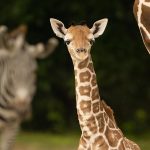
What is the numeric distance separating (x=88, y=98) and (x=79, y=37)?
1.39 ft

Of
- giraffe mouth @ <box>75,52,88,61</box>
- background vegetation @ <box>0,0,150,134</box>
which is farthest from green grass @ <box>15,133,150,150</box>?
giraffe mouth @ <box>75,52,88,61</box>

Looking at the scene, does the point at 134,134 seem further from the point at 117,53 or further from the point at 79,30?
the point at 79,30

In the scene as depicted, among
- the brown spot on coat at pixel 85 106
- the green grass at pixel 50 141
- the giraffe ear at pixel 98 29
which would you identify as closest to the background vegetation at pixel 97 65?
the green grass at pixel 50 141

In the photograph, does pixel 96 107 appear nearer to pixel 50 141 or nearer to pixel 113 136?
pixel 113 136

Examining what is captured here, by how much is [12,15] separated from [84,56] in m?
8.59

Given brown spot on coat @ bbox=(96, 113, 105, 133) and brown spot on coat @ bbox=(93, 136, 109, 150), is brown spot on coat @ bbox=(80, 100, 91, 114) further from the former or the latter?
brown spot on coat @ bbox=(93, 136, 109, 150)

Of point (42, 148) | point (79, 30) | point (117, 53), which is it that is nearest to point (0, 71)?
point (42, 148)

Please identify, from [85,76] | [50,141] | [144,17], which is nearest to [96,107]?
[85,76]

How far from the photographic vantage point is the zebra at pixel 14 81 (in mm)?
8945

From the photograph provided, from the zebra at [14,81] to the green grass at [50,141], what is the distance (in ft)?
6.66

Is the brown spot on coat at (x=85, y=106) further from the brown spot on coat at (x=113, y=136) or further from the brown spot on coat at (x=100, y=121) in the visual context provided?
the brown spot on coat at (x=113, y=136)

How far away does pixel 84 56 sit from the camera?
5367 millimetres

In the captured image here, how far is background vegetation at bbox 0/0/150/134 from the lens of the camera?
13.8 m

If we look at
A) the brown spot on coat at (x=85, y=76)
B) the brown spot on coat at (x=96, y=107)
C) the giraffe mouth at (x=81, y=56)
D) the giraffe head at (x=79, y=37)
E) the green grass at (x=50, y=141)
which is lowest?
the green grass at (x=50, y=141)
